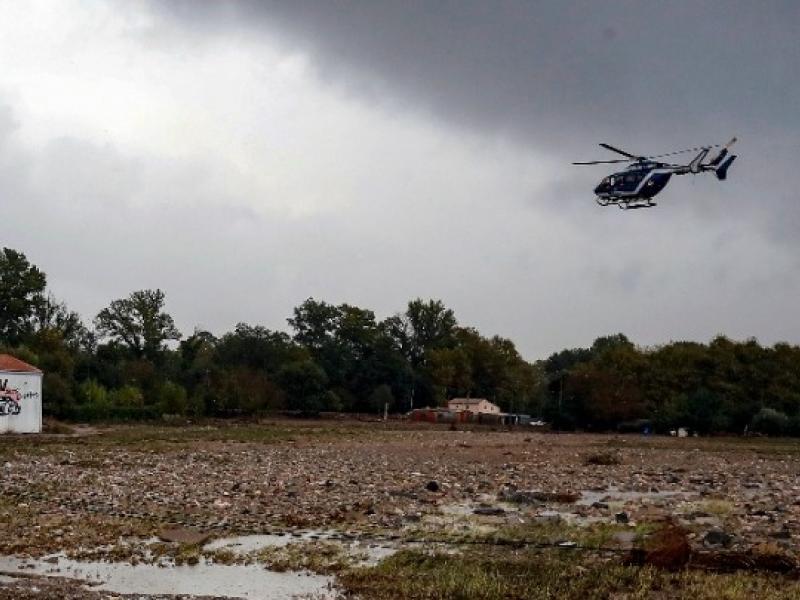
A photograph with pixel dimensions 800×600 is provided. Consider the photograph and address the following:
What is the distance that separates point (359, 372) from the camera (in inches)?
5468

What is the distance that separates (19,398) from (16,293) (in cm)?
5996

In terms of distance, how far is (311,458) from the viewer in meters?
45.9

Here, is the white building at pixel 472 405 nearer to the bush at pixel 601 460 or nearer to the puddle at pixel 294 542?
the bush at pixel 601 460

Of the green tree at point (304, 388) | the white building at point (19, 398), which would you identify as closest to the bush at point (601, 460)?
the white building at point (19, 398)

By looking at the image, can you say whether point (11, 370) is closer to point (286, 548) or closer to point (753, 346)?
point (286, 548)

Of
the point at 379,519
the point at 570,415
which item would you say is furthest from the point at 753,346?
the point at 379,519

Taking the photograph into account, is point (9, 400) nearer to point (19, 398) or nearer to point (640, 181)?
point (19, 398)

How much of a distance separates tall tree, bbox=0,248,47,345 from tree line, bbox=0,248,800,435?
17cm

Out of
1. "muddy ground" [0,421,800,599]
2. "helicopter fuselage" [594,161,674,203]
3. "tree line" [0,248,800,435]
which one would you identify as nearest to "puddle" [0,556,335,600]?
"muddy ground" [0,421,800,599]

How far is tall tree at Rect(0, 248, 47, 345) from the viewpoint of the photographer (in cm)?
11950

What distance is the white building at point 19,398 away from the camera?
6462 centimetres

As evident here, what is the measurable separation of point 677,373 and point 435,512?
9351 cm

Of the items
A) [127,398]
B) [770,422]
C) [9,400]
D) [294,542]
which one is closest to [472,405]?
[770,422]

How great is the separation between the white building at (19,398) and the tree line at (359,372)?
23620 mm
